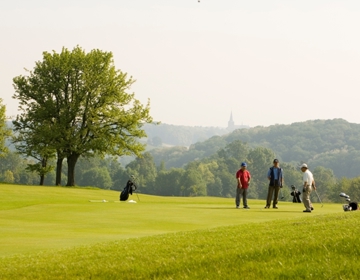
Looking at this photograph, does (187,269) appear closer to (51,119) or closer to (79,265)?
(79,265)

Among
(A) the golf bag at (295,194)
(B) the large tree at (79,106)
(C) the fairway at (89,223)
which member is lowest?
(C) the fairway at (89,223)

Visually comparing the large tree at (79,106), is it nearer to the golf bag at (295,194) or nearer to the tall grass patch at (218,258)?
the golf bag at (295,194)

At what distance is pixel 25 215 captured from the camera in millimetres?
31438

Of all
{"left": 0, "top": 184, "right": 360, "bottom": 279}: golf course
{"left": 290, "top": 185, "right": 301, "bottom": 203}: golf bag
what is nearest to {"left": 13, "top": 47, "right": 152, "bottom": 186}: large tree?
{"left": 290, "top": 185, "right": 301, "bottom": 203}: golf bag

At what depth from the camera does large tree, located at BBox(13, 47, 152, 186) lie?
69875 millimetres

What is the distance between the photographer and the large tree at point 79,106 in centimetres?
6988

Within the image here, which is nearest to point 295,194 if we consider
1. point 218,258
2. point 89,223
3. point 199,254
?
point 89,223

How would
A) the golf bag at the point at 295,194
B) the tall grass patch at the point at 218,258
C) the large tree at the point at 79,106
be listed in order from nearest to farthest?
the tall grass patch at the point at 218,258, the golf bag at the point at 295,194, the large tree at the point at 79,106

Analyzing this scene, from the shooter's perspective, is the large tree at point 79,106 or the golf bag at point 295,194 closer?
the golf bag at point 295,194

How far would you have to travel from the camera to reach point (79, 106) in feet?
233

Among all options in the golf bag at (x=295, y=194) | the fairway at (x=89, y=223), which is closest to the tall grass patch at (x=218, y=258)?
the fairway at (x=89, y=223)

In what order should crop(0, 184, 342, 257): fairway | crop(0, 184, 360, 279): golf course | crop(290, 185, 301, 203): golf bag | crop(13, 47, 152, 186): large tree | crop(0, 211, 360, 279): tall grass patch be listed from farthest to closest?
1. crop(13, 47, 152, 186): large tree
2. crop(290, 185, 301, 203): golf bag
3. crop(0, 184, 342, 257): fairway
4. crop(0, 184, 360, 279): golf course
5. crop(0, 211, 360, 279): tall grass patch

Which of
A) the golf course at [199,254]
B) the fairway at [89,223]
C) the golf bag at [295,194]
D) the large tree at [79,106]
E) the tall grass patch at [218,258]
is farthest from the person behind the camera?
the large tree at [79,106]

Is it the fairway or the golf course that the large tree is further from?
the golf course
